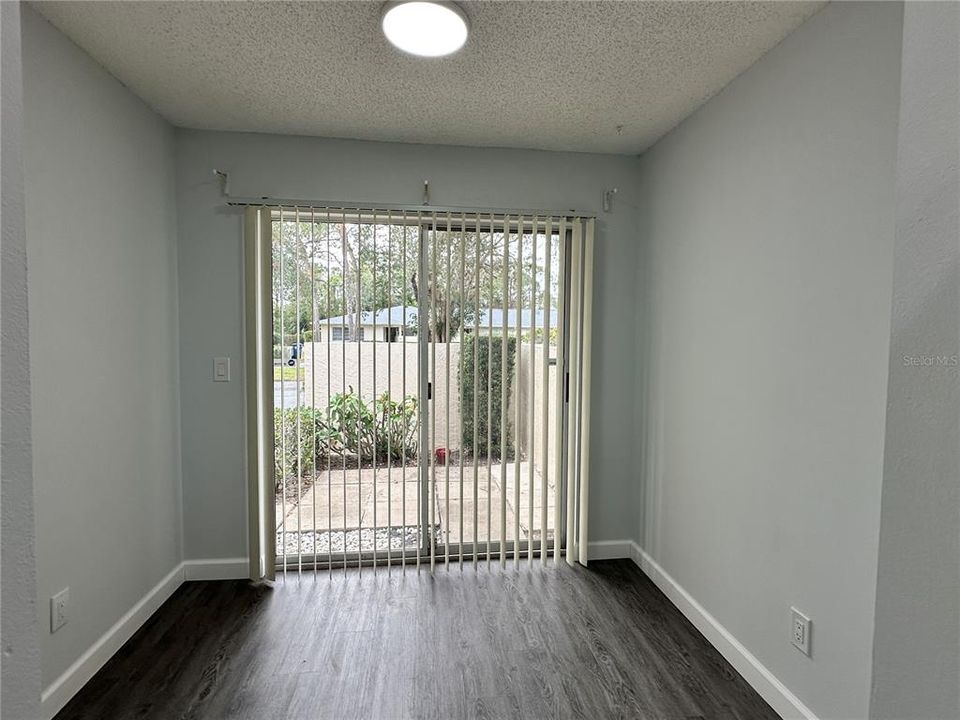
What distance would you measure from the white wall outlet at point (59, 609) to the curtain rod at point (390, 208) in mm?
1876

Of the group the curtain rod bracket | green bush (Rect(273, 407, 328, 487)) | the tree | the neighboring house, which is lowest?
green bush (Rect(273, 407, 328, 487))

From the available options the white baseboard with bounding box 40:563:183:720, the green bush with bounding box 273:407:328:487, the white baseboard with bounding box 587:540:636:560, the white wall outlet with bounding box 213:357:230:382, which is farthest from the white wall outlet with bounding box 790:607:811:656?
the white wall outlet with bounding box 213:357:230:382

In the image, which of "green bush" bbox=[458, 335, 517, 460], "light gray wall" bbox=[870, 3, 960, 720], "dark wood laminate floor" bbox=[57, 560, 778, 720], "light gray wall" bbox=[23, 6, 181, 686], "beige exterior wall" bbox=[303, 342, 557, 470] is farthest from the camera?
"green bush" bbox=[458, 335, 517, 460]

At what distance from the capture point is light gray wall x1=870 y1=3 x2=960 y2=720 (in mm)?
488

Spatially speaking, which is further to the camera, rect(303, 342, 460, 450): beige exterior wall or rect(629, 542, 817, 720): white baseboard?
rect(303, 342, 460, 450): beige exterior wall

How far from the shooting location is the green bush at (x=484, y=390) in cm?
276

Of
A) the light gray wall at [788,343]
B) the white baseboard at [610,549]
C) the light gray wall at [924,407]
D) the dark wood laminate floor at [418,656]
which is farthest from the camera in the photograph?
the white baseboard at [610,549]

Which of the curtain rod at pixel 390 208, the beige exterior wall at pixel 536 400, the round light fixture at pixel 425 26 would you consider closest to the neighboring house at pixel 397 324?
the beige exterior wall at pixel 536 400

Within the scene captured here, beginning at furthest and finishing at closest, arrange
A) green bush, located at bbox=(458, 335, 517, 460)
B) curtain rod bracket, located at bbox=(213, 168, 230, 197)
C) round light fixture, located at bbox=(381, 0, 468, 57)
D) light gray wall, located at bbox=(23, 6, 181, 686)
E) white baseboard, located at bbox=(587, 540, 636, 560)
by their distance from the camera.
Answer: white baseboard, located at bbox=(587, 540, 636, 560), green bush, located at bbox=(458, 335, 517, 460), curtain rod bracket, located at bbox=(213, 168, 230, 197), light gray wall, located at bbox=(23, 6, 181, 686), round light fixture, located at bbox=(381, 0, 468, 57)

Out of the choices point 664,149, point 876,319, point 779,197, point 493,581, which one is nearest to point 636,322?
point 664,149

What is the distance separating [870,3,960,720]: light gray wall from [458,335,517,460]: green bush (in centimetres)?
222

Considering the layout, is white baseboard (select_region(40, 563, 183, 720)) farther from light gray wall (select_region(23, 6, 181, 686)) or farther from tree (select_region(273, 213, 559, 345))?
tree (select_region(273, 213, 559, 345))

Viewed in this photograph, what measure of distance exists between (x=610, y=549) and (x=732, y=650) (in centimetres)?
98

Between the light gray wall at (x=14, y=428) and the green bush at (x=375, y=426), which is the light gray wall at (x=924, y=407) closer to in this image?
the light gray wall at (x=14, y=428)
